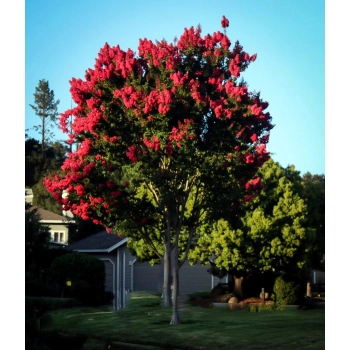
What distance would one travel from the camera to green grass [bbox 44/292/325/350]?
7562 mm

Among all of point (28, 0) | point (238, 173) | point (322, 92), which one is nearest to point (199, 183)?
point (238, 173)

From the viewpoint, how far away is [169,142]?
319 inches

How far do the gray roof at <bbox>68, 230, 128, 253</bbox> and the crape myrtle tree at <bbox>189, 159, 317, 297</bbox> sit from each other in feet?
2.78

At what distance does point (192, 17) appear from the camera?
8.29 metres

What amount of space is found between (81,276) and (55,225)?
26.2 inches

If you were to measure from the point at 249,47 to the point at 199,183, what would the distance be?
1.61m

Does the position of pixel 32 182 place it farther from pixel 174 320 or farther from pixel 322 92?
pixel 322 92

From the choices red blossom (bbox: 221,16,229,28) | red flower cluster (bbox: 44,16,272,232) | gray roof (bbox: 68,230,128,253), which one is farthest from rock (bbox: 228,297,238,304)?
red blossom (bbox: 221,16,229,28)

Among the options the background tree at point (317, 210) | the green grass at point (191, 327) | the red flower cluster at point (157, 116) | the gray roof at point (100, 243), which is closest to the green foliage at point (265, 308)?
the green grass at point (191, 327)

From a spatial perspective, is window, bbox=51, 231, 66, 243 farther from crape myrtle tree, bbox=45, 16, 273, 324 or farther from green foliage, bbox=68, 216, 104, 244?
crape myrtle tree, bbox=45, 16, 273, 324

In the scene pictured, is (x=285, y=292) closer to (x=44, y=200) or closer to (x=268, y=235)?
(x=268, y=235)

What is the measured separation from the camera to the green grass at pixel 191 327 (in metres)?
7.56

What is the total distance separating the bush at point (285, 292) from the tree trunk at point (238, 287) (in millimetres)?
359

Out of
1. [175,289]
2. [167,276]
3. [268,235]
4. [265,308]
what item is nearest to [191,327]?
[175,289]
